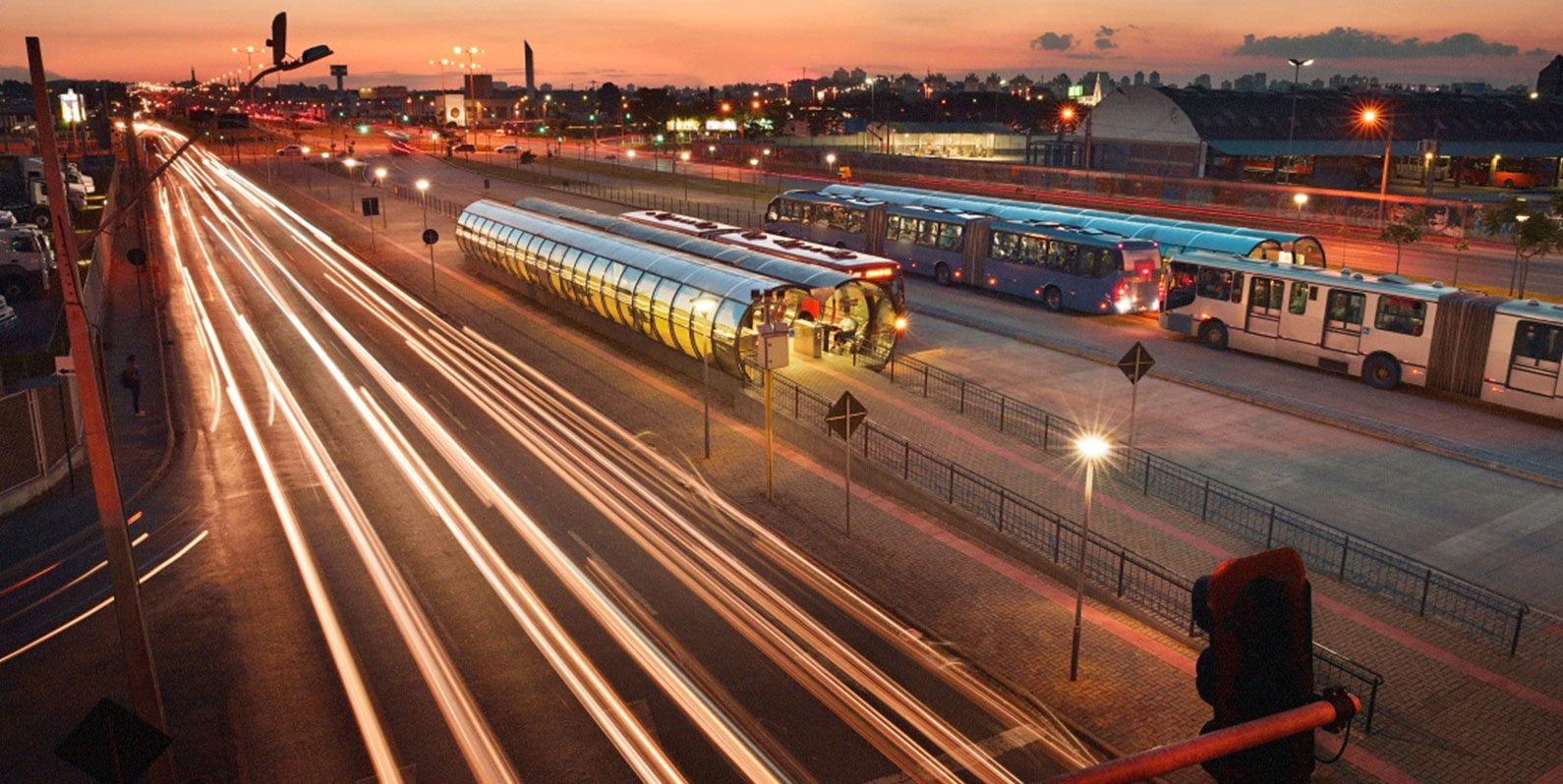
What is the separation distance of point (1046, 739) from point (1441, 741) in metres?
4.64

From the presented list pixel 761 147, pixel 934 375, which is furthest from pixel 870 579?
pixel 761 147

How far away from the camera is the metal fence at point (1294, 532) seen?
49.2 ft

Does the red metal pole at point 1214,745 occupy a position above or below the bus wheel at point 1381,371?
above

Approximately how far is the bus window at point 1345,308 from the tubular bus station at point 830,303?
1172cm

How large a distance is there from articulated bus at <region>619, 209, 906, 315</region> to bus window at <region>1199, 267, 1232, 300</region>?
9.13 m

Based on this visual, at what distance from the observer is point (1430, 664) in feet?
45.5

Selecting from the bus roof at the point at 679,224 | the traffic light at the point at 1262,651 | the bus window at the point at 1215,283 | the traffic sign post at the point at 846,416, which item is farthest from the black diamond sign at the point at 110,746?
the bus window at the point at 1215,283

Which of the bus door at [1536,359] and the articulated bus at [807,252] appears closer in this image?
the bus door at [1536,359]

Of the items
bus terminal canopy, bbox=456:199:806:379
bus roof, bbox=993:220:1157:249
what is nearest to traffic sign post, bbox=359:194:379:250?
bus terminal canopy, bbox=456:199:806:379

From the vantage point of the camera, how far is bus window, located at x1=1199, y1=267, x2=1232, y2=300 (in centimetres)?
3102

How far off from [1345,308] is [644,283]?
19.2 meters

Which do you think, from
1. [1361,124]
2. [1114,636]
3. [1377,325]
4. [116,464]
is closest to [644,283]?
[1114,636]

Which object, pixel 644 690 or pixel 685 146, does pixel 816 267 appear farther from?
pixel 685 146

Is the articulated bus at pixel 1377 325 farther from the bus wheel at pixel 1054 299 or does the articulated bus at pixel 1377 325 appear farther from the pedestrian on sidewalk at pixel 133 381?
the pedestrian on sidewalk at pixel 133 381
